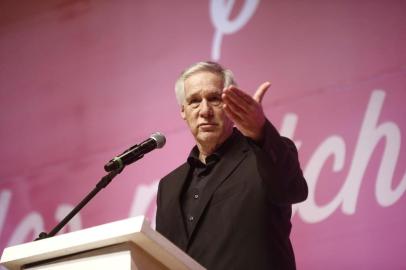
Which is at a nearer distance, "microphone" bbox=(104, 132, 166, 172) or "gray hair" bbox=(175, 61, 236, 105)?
"microphone" bbox=(104, 132, 166, 172)

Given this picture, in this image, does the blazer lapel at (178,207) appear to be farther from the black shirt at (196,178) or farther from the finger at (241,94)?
the finger at (241,94)

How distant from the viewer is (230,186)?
6.18 ft

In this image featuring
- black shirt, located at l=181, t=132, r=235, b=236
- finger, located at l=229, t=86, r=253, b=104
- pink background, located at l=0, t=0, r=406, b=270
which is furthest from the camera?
pink background, located at l=0, t=0, r=406, b=270

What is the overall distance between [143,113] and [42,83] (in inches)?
26.9

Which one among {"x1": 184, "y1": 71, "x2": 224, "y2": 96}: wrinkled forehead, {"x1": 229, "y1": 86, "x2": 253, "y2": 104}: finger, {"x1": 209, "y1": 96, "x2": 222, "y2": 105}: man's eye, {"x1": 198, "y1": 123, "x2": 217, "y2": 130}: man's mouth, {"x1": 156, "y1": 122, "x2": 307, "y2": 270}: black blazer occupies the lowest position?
{"x1": 156, "y1": 122, "x2": 307, "y2": 270}: black blazer

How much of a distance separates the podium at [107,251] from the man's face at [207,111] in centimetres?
80

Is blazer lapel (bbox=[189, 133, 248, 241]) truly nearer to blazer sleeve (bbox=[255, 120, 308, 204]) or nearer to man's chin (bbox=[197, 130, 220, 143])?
man's chin (bbox=[197, 130, 220, 143])

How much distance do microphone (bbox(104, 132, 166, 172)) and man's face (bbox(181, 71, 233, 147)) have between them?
24 centimetres

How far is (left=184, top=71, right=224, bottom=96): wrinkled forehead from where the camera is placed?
7.00ft

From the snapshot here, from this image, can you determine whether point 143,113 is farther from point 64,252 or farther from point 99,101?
point 64,252

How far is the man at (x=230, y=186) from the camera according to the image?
1.63m

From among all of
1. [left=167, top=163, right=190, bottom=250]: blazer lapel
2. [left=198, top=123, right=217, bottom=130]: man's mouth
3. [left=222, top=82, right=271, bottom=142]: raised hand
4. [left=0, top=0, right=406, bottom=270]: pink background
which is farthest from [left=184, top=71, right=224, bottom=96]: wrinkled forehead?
[left=222, top=82, right=271, bottom=142]: raised hand

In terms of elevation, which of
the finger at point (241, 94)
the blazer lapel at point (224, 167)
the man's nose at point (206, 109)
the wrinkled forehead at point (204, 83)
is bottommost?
the finger at point (241, 94)

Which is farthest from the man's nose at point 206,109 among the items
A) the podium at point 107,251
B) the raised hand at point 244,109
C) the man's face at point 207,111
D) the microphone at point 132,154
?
the podium at point 107,251
